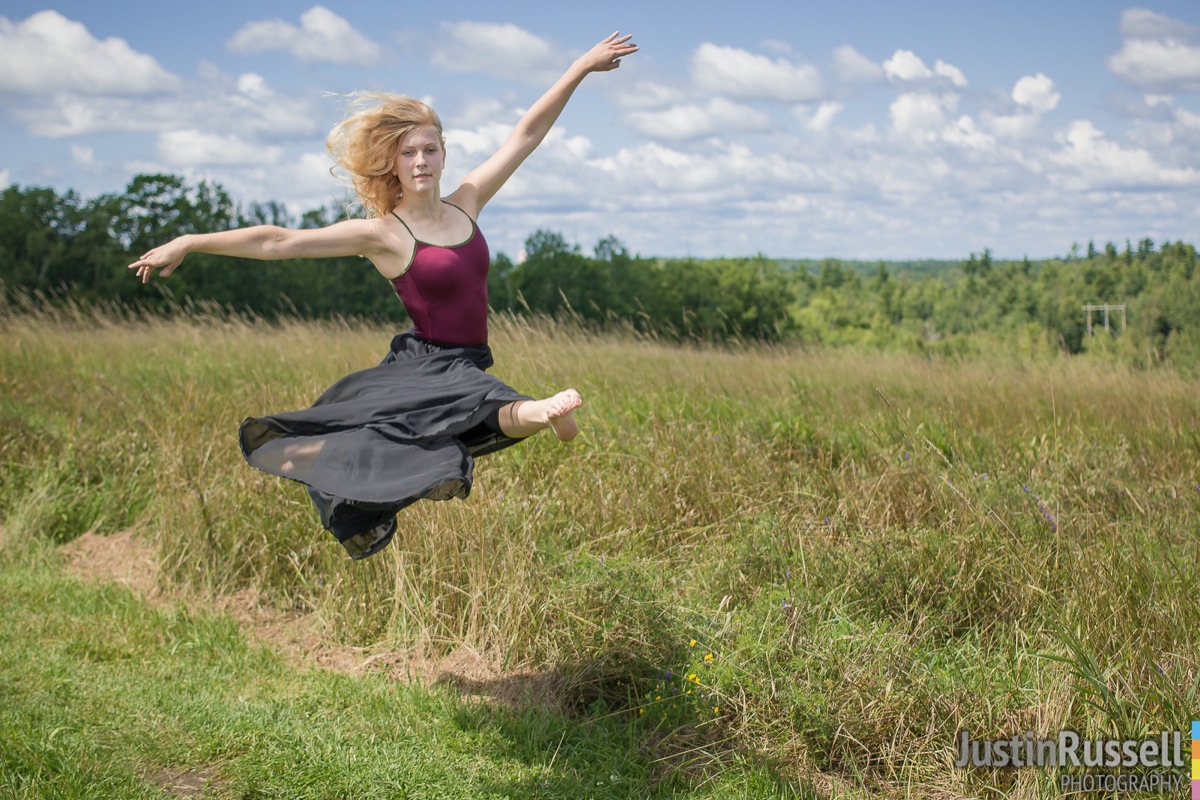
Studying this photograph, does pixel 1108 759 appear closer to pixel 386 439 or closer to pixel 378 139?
pixel 386 439

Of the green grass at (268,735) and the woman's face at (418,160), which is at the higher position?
the woman's face at (418,160)

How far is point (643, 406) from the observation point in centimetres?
723

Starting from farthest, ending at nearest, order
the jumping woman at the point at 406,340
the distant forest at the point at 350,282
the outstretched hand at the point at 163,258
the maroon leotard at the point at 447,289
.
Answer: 1. the distant forest at the point at 350,282
2. the maroon leotard at the point at 447,289
3. the jumping woman at the point at 406,340
4. the outstretched hand at the point at 163,258

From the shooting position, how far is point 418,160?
4.02 metres

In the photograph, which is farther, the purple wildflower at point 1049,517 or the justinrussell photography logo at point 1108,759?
the purple wildflower at point 1049,517

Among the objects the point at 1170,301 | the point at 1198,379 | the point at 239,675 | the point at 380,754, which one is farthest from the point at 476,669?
the point at 1170,301

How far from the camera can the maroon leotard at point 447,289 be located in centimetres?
400

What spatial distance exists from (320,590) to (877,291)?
8546 cm

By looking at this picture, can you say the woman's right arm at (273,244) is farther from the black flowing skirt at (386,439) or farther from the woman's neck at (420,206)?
the black flowing skirt at (386,439)

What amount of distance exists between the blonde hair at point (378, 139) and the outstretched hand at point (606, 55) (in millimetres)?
687

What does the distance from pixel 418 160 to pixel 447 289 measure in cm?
52

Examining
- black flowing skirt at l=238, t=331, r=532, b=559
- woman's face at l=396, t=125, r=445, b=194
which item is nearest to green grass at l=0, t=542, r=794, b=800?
black flowing skirt at l=238, t=331, r=532, b=559

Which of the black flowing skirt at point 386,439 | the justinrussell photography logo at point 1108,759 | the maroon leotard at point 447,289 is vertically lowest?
the justinrussell photography logo at point 1108,759

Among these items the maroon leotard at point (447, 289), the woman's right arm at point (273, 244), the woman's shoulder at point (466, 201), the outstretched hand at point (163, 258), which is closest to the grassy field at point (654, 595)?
the maroon leotard at point (447, 289)
